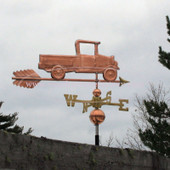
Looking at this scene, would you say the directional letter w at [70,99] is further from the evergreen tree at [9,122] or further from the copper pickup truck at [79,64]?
the evergreen tree at [9,122]

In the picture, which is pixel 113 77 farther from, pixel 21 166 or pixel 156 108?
pixel 156 108

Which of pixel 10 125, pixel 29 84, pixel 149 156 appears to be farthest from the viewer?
pixel 10 125

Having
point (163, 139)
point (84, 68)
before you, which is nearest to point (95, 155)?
point (84, 68)

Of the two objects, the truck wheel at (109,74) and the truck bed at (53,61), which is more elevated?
the truck bed at (53,61)

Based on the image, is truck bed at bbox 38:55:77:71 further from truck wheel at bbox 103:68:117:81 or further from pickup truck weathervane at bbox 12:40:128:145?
truck wheel at bbox 103:68:117:81

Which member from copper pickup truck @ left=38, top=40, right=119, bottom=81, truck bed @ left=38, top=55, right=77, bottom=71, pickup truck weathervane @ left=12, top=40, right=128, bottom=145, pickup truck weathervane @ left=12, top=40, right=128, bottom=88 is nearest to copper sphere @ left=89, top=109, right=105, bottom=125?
pickup truck weathervane @ left=12, top=40, right=128, bottom=145

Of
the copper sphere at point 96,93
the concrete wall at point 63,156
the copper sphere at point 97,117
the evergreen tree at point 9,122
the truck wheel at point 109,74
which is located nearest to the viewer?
the concrete wall at point 63,156

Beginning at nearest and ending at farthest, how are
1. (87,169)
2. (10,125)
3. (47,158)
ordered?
(47,158) < (87,169) < (10,125)

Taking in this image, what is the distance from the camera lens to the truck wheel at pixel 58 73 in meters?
11.5

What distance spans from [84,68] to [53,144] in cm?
369

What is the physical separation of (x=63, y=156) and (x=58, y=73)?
11.1 ft

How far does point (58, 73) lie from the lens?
11484mm

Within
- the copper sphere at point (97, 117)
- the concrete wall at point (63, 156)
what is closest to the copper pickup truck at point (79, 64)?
the copper sphere at point (97, 117)

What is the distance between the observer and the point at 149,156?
10555mm
